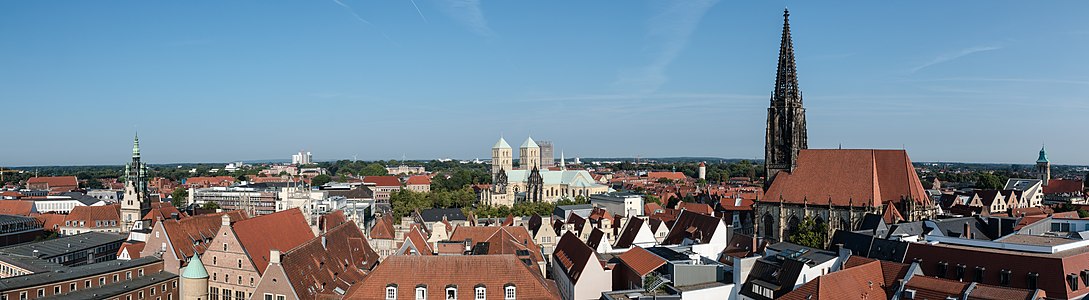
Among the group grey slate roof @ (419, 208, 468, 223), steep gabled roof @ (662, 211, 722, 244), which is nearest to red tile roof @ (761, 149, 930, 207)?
steep gabled roof @ (662, 211, 722, 244)

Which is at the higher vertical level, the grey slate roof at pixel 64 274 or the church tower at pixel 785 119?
the church tower at pixel 785 119

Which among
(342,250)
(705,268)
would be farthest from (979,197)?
(342,250)

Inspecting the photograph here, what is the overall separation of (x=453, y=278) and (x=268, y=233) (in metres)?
21.4

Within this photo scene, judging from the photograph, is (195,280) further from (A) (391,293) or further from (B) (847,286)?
(B) (847,286)

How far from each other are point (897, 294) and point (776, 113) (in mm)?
37058

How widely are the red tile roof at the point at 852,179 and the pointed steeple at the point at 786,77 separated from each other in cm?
592

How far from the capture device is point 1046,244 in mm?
47688

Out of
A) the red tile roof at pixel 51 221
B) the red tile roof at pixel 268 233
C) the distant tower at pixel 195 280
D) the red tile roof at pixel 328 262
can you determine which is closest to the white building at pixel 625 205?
the red tile roof at pixel 328 262

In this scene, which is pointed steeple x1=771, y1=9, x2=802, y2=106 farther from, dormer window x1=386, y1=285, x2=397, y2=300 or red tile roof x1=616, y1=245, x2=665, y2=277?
dormer window x1=386, y1=285, x2=397, y2=300

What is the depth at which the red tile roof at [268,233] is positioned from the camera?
48562mm

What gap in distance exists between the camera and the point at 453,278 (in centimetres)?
3700

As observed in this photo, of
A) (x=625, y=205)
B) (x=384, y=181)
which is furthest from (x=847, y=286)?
(x=384, y=181)

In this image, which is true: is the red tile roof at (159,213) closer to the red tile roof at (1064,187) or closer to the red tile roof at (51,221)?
the red tile roof at (51,221)

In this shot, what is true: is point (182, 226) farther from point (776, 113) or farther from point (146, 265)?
point (776, 113)
